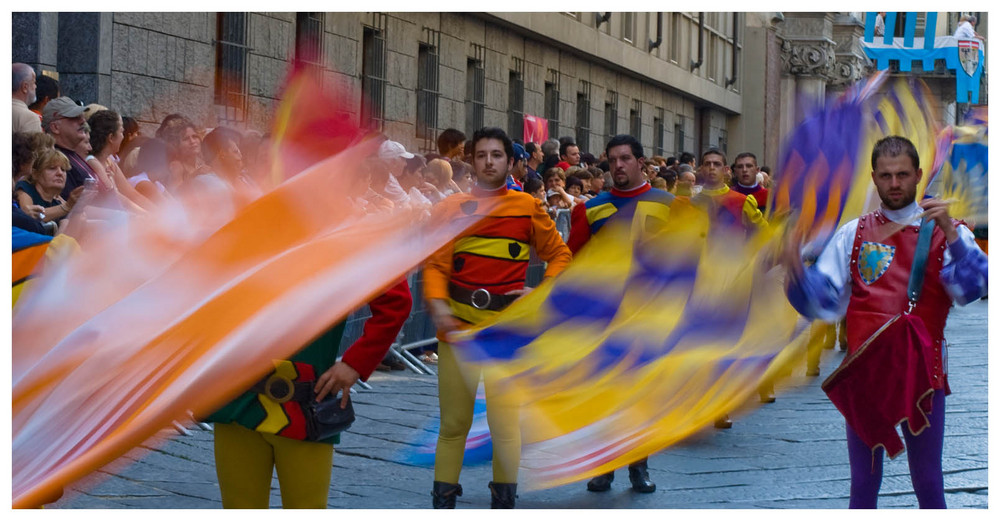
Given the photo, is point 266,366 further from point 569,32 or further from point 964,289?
point 569,32

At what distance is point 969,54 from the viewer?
39.7 m

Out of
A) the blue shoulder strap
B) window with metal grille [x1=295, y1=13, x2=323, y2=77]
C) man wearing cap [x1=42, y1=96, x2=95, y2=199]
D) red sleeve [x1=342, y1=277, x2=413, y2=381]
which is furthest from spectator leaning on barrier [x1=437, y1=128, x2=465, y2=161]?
red sleeve [x1=342, y1=277, x2=413, y2=381]

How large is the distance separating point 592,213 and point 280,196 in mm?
3122

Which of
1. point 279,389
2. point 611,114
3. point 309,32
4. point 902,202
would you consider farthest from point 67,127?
point 611,114

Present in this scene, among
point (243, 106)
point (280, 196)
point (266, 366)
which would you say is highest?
point (243, 106)

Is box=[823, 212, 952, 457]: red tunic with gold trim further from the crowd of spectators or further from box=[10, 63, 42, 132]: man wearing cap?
box=[10, 63, 42, 132]: man wearing cap

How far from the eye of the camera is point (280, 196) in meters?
4.11

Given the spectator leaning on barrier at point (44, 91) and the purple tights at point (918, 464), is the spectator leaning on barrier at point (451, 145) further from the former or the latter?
the purple tights at point (918, 464)

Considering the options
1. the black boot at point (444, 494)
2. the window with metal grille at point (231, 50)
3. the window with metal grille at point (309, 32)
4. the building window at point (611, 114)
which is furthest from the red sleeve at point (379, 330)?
the building window at point (611, 114)

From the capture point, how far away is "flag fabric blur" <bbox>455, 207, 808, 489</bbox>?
6.14 metres

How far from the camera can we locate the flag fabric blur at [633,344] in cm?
614

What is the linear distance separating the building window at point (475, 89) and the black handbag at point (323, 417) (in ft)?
55.6

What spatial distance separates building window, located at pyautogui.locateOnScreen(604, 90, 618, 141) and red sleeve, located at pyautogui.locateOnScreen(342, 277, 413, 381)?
2425 cm
